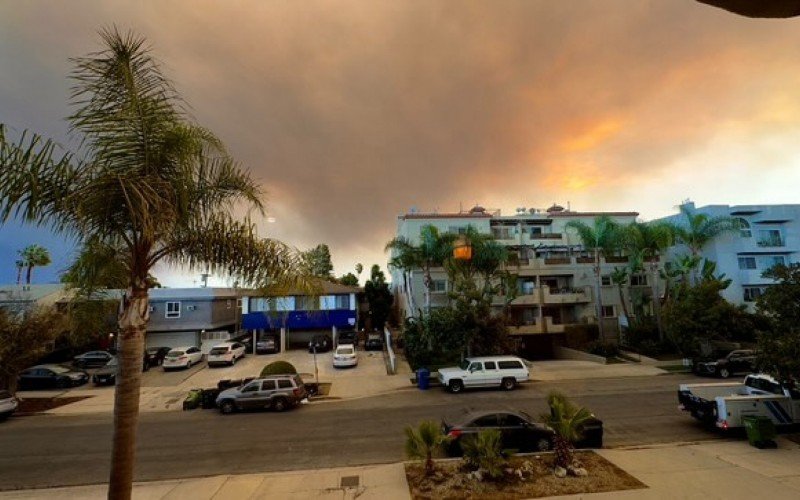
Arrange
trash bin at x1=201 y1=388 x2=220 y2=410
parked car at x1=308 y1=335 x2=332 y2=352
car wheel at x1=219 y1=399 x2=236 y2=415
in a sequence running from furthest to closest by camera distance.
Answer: parked car at x1=308 y1=335 x2=332 y2=352
trash bin at x1=201 y1=388 x2=220 y2=410
car wheel at x1=219 y1=399 x2=236 y2=415

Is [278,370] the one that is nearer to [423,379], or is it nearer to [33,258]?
[423,379]

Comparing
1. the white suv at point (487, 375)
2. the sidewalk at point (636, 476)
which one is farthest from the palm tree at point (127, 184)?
the white suv at point (487, 375)

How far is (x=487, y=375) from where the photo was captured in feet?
71.8

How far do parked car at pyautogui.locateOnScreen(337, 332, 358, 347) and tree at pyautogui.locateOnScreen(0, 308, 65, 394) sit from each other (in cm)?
1910

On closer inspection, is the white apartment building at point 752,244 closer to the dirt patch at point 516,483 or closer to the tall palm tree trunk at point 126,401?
the dirt patch at point 516,483

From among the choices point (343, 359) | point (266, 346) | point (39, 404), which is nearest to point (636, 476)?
point (343, 359)

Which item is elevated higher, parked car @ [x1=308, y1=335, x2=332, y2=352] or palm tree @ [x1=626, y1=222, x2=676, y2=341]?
palm tree @ [x1=626, y1=222, x2=676, y2=341]

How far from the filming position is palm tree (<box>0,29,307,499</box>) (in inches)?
225

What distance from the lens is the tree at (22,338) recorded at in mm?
19266

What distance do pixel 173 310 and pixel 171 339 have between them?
8.73 ft

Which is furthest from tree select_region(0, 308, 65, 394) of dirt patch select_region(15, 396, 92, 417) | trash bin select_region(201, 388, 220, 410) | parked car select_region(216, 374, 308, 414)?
parked car select_region(216, 374, 308, 414)

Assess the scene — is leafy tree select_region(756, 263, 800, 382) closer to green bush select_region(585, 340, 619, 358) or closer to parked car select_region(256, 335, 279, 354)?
green bush select_region(585, 340, 619, 358)

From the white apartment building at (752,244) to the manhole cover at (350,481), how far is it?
41583 millimetres

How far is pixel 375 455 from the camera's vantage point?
40.9 ft
